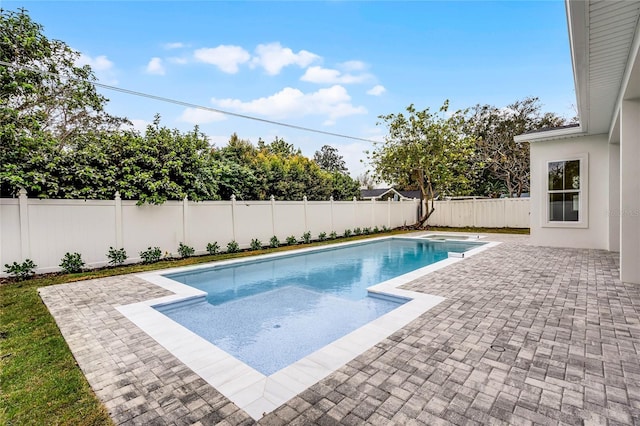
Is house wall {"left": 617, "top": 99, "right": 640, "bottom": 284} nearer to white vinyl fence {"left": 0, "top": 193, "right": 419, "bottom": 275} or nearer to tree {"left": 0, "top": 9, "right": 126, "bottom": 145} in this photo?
white vinyl fence {"left": 0, "top": 193, "right": 419, "bottom": 275}

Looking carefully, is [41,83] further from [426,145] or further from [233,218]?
[426,145]

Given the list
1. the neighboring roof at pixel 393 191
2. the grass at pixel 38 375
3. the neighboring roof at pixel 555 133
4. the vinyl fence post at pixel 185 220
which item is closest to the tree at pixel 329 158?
the neighboring roof at pixel 393 191

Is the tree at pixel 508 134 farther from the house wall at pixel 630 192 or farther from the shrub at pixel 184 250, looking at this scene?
the shrub at pixel 184 250

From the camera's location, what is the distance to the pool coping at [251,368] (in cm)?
249

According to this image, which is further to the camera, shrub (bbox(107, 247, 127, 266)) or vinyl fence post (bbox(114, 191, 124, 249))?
vinyl fence post (bbox(114, 191, 124, 249))

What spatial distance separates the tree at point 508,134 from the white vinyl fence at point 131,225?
16036 mm

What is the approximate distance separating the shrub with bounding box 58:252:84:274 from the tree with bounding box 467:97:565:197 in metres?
22.1

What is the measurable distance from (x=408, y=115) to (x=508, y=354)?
49.2 feet

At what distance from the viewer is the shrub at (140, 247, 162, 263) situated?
8.40 metres

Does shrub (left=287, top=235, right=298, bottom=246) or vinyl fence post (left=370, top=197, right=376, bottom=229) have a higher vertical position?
vinyl fence post (left=370, top=197, right=376, bottom=229)

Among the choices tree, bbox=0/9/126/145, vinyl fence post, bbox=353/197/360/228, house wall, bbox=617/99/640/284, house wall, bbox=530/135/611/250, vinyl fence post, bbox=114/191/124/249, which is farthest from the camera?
vinyl fence post, bbox=353/197/360/228

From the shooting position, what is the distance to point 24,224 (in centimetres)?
668

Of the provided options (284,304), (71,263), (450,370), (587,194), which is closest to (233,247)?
(71,263)

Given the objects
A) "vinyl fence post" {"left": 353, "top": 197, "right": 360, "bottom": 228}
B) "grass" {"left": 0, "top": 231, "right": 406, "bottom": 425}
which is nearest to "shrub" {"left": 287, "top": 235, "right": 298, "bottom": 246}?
"vinyl fence post" {"left": 353, "top": 197, "right": 360, "bottom": 228}
